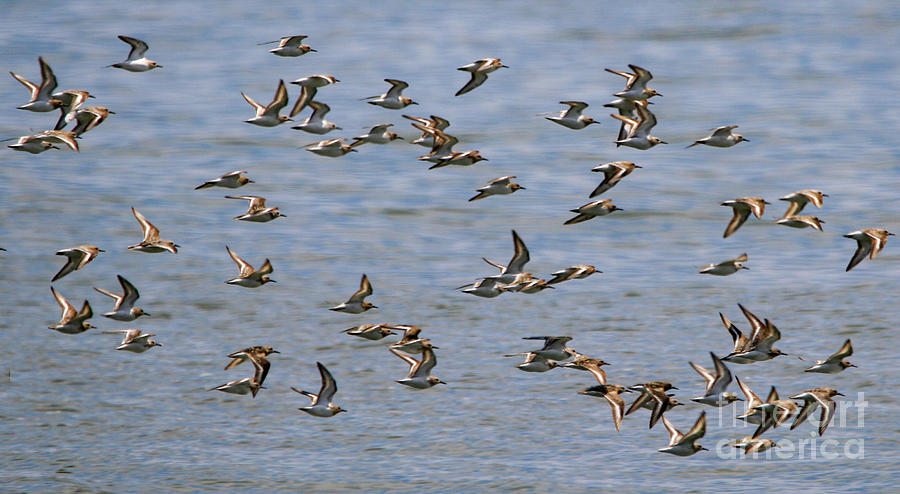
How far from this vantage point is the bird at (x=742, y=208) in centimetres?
2218

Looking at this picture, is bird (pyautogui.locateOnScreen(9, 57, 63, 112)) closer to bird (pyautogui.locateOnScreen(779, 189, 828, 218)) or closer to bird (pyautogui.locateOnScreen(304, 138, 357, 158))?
bird (pyautogui.locateOnScreen(304, 138, 357, 158))

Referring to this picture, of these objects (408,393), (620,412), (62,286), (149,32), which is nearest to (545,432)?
(408,393)

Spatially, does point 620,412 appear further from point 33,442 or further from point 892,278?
point 892,278

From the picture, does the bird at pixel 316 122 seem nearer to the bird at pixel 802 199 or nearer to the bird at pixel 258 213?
the bird at pixel 258 213

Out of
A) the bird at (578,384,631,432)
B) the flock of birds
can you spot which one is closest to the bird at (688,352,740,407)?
the flock of birds

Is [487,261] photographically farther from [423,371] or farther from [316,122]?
[316,122]

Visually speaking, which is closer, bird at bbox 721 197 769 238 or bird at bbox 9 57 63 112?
bird at bbox 721 197 769 238

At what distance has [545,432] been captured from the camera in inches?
1439

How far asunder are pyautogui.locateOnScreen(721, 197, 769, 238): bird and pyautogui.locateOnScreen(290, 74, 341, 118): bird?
8.18 meters

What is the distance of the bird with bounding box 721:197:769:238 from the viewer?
22178mm

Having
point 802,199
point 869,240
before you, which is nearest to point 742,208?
point 802,199

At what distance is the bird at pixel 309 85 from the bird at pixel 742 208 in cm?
818

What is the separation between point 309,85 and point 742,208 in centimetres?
893

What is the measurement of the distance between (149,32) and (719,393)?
60.8 metres
